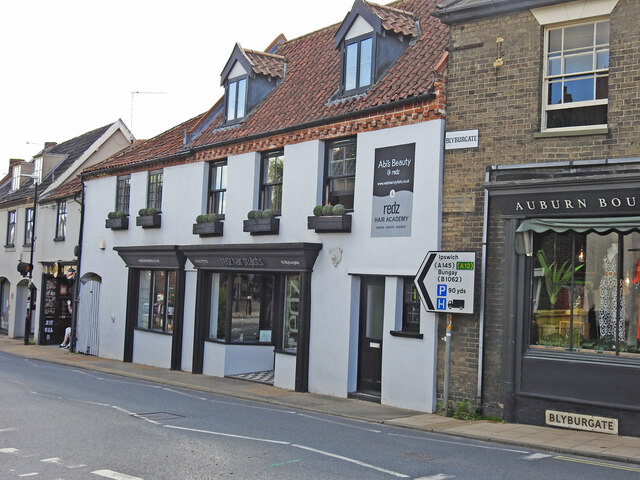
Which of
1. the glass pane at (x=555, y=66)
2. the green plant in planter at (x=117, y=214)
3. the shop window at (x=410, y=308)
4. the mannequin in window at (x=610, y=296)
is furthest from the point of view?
the green plant in planter at (x=117, y=214)

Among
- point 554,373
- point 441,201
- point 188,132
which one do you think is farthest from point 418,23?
point 554,373

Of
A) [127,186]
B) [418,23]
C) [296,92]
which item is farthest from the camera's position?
[127,186]

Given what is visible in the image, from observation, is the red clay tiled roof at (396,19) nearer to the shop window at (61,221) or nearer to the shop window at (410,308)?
the shop window at (410,308)

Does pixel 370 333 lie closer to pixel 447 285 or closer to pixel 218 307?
pixel 447 285

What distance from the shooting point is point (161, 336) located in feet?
74.1

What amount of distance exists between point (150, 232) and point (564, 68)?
566 inches

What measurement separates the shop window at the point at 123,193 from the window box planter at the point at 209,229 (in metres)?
5.04

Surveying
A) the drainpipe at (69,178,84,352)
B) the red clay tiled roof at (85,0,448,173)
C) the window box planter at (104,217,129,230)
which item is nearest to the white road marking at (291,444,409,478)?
the red clay tiled roof at (85,0,448,173)

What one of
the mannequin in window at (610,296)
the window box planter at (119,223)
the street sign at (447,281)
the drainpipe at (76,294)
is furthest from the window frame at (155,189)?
the mannequin in window at (610,296)

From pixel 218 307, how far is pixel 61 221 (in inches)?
500

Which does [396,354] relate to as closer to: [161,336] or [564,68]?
[564,68]

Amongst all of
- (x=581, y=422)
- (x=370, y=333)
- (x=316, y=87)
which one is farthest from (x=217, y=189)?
(x=581, y=422)

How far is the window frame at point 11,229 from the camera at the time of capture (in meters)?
36.1

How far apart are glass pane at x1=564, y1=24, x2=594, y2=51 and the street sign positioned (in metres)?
4.02
